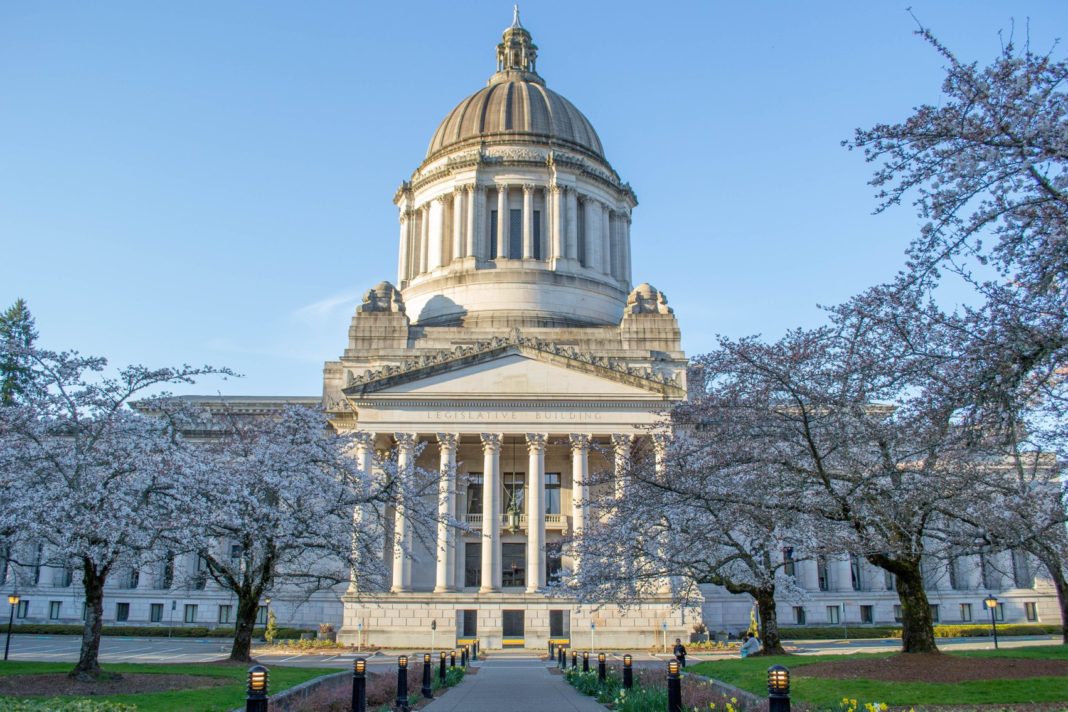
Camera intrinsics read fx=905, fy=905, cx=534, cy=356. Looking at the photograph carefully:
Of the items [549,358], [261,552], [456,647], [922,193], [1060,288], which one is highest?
[549,358]

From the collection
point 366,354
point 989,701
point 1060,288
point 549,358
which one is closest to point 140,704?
point 989,701

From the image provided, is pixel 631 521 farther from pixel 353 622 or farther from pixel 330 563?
pixel 330 563

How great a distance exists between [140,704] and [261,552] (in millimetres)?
11294

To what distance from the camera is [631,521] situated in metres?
26.5

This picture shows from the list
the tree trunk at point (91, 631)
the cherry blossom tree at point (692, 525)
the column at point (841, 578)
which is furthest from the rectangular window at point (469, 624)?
the tree trunk at point (91, 631)

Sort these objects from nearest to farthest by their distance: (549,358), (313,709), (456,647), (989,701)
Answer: (989,701) < (313,709) < (456,647) < (549,358)

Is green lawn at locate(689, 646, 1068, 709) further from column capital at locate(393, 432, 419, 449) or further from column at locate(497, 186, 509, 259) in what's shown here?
column at locate(497, 186, 509, 259)

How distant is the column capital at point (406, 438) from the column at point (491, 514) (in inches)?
150

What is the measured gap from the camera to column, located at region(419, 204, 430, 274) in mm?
68375

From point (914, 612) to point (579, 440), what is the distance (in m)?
29.0

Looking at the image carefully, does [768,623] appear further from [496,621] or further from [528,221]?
[528,221]

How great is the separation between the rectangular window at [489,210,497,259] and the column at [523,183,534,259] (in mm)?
2272

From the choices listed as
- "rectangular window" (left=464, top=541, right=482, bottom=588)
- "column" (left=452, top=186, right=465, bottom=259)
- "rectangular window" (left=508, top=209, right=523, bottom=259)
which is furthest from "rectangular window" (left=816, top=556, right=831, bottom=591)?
"column" (left=452, top=186, right=465, bottom=259)

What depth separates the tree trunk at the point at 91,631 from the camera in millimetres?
19703
